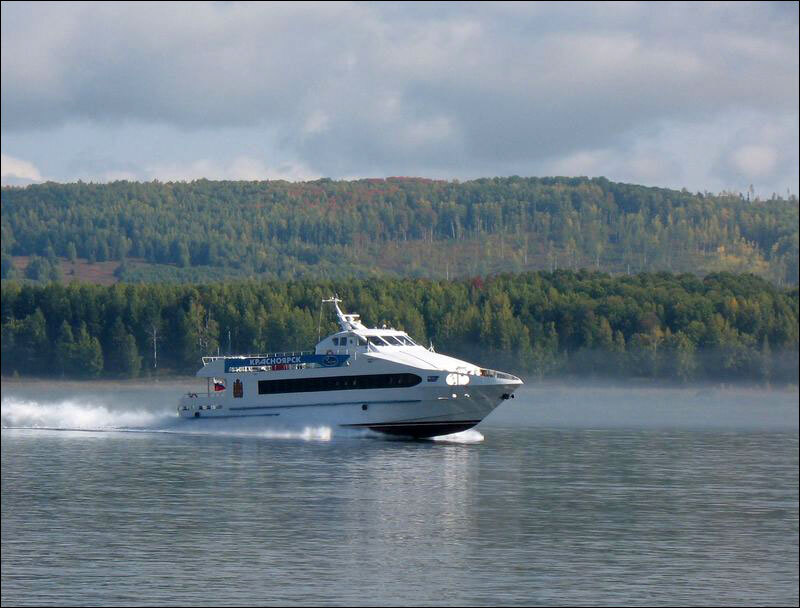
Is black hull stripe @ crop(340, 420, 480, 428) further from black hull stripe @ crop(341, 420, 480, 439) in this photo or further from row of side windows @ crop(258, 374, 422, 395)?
row of side windows @ crop(258, 374, 422, 395)

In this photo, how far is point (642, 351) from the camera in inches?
7367

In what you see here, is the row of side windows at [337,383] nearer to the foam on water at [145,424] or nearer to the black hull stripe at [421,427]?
the foam on water at [145,424]

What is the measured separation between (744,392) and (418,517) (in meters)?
125

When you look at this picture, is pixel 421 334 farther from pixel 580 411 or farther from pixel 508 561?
pixel 508 561

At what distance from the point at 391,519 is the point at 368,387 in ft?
95.8

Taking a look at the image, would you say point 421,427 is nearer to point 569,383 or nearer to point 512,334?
point 569,383

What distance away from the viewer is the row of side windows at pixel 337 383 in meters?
78.7

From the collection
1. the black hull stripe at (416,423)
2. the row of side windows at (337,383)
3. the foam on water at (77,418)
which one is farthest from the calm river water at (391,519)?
the row of side windows at (337,383)

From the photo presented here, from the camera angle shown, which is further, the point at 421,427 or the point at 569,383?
the point at 569,383

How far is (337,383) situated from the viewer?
265 ft

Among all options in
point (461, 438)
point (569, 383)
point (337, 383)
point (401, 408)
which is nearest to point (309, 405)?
point (337, 383)

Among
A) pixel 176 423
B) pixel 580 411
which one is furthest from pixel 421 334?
pixel 176 423

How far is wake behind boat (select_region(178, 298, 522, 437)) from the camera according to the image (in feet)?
257

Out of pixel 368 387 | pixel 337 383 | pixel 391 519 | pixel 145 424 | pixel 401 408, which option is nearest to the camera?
pixel 391 519
